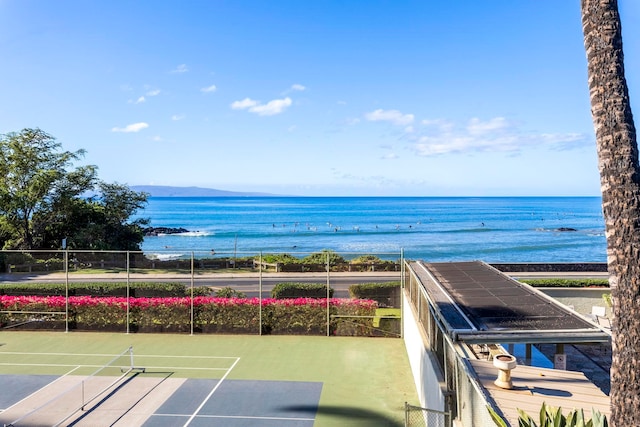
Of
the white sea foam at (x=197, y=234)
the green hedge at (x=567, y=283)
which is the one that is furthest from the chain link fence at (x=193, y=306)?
the white sea foam at (x=197, y=234)

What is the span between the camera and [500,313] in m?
8.37

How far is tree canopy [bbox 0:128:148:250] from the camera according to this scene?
31484 millimetres

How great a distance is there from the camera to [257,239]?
259ft

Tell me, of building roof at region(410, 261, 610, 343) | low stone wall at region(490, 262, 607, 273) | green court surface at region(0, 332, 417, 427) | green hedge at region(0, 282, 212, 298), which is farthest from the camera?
low stone wall at region(490, 262, 607, 273)

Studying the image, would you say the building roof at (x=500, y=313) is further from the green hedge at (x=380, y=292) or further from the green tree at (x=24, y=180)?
the green tree at (x=24, y=180)

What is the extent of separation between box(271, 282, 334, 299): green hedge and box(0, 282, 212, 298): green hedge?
2617 millimetres

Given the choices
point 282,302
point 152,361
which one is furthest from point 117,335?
point 282,302

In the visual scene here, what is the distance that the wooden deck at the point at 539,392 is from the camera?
201 inches

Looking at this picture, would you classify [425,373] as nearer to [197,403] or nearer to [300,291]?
[197,403]

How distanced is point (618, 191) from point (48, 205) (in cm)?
3578

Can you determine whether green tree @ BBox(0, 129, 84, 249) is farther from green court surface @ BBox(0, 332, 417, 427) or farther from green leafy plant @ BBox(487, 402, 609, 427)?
green leafy plant @ BBox(487, 402, 609, 427)

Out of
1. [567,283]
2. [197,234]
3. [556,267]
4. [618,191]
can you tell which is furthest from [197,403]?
[197,234]

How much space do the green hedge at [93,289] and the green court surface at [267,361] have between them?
1.55m

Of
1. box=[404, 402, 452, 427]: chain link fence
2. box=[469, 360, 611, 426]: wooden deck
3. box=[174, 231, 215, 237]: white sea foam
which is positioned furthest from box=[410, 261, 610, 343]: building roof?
box=[174, 231, 215, 237]: white sea foam
